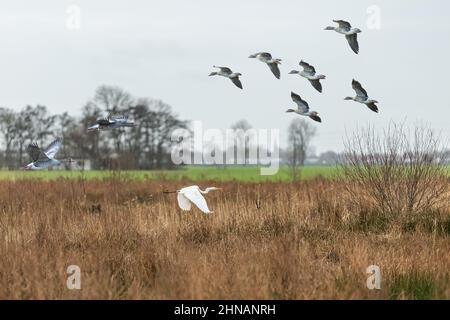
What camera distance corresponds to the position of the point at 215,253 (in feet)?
20.5

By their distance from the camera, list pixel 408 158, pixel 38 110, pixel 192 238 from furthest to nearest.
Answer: pixel 38 110 → pixel 408 158 → pixel 192 238

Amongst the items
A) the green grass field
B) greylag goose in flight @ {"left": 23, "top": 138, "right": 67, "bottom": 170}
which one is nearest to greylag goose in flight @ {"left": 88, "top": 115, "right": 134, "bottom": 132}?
greylag goose in flight @ {"left": 23, "top": 138, "right": 67, "bottom": 170}

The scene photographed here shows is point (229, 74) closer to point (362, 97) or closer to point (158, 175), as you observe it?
point (362, 97)

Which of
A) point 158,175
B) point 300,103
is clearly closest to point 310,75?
point 300,103

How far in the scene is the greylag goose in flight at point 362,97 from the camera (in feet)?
26.0

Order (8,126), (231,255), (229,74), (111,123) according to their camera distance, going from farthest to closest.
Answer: (8,126), (229,74), (111,123), (231,255)

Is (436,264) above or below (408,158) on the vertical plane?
below

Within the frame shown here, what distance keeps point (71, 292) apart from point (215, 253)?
1.83 m

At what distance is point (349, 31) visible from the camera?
8.28 meters

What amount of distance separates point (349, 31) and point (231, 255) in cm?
387

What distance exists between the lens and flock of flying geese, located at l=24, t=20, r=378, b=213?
6.99 metres

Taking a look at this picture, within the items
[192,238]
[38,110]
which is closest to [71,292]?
[192,238]

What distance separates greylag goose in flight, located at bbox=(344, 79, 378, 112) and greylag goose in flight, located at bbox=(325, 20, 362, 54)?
0.60 metres

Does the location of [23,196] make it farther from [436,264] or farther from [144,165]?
[144,165]
